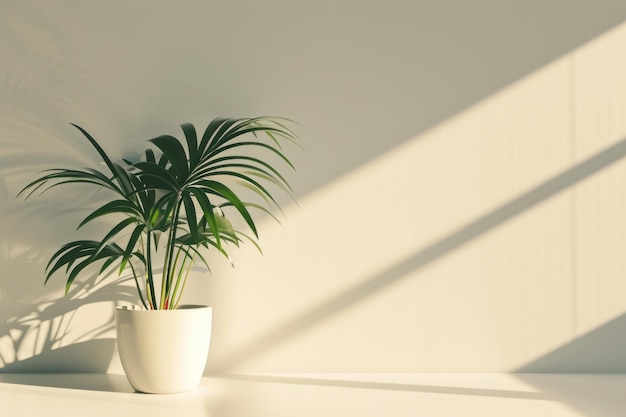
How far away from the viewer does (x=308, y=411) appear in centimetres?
198

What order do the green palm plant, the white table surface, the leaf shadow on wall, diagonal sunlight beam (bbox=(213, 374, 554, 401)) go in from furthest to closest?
A: the leaf shadow on wall < diagonal sunlight beam (bbox=(213, 374, 554, 401)) < the green palm plant < the white table surface

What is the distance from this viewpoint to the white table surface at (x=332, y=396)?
1989 mm

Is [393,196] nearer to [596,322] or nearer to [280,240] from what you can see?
[280,240]

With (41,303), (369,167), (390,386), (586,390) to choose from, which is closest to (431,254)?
(369,167)

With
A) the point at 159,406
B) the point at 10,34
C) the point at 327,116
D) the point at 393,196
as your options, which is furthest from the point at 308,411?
the point at 10,34

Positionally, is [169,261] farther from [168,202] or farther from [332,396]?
[332,396]

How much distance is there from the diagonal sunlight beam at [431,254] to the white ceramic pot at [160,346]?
1.26 feet

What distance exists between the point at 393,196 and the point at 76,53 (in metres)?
1.29

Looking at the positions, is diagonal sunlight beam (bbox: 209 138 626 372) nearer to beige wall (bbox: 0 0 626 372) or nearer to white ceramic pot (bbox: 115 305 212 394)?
beige wall (bbox: 0 0 626 372)

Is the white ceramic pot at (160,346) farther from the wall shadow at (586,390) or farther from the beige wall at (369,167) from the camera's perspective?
the wall shadow at (586,390)

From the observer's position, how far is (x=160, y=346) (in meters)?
2.17

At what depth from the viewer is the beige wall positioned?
257cm

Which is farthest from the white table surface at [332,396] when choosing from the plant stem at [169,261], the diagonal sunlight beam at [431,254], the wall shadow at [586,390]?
the plant stem at [169,261]

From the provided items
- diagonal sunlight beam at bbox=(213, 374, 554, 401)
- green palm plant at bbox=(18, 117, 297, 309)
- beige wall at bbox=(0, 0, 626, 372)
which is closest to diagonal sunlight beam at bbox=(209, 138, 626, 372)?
beige wall at bbox=(0, 0, 626, 372)
